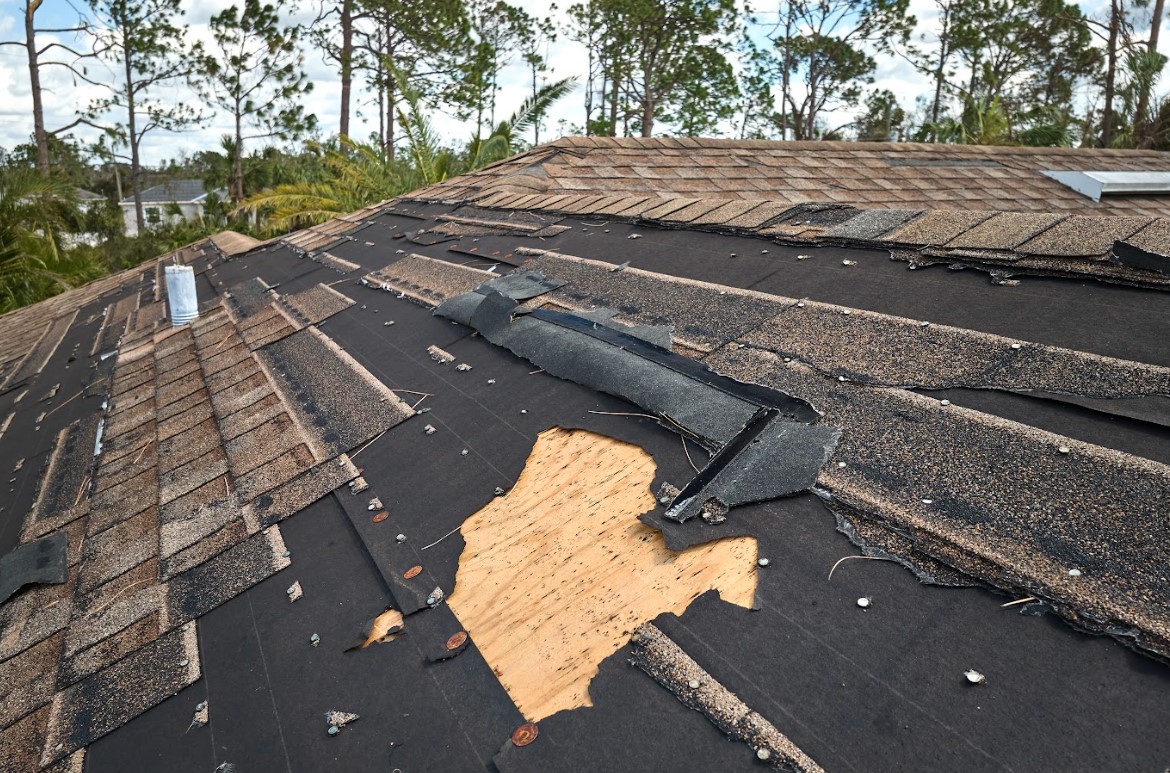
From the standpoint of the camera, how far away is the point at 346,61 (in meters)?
25.1

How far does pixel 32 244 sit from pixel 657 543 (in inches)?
615

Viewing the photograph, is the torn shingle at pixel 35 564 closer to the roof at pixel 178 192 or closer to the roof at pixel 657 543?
the roof at pixel 657 543

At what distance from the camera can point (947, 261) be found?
116 inches

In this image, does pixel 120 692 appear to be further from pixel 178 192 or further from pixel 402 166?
pixel 178 192

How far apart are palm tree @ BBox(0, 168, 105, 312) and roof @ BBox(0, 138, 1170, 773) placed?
455 inches

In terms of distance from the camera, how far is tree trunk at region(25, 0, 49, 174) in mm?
23016

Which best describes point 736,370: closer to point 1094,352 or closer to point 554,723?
point 1094,352

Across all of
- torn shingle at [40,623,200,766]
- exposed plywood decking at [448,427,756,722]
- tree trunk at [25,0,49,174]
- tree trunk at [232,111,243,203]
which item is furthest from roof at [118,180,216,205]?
exposed plywood decking at [448,427,756,722]

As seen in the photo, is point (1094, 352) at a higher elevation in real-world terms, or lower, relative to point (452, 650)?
higher

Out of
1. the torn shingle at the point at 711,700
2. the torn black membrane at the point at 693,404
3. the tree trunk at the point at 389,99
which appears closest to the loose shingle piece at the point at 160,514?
the torn black membrane at the point at 693,404

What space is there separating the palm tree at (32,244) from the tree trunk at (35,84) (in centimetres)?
1110

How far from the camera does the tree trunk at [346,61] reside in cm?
2511

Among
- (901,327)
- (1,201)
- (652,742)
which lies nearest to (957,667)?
(652,742)

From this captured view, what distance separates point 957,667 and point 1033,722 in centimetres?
14
